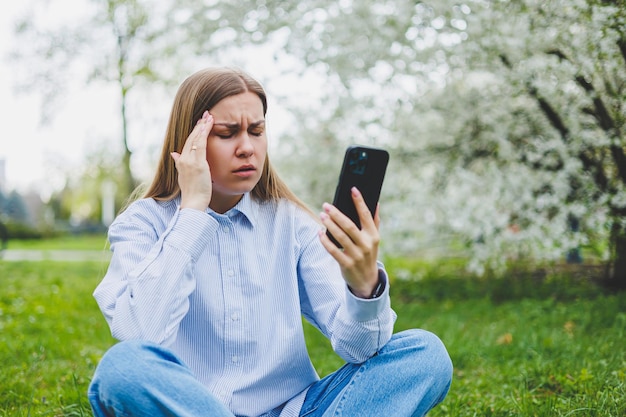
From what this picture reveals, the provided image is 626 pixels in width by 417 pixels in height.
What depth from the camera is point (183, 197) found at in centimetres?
181

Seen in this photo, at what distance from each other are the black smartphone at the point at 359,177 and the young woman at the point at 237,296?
0.05 meters

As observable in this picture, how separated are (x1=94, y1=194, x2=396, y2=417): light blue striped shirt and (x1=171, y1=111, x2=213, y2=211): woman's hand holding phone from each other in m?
0.06

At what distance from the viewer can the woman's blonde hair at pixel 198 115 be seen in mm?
1944

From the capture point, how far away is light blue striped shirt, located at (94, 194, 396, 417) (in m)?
1.61

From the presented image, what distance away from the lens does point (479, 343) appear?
358 cm

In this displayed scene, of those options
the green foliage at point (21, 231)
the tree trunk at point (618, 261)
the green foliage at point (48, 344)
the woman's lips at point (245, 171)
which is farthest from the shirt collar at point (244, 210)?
the green foliage at point (21, 231)

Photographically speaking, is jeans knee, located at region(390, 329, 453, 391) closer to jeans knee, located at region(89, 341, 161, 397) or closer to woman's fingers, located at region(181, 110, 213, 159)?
jeans knee, located at region(89, 341, 161, 397)

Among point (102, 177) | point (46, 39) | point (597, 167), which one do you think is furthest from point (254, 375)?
point (102, 177)

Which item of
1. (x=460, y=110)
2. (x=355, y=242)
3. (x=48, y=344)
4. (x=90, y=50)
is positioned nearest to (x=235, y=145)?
(x=355, y=242)

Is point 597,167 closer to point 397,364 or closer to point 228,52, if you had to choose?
point 228,52

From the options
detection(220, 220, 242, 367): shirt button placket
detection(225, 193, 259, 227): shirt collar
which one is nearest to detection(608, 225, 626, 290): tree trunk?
detection(225, 193, 259, 227): shirt collar

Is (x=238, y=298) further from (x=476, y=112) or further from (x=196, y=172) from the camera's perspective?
(x=476, y=112)

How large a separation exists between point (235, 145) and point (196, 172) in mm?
174

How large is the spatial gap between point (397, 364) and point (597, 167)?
4.01 metres
